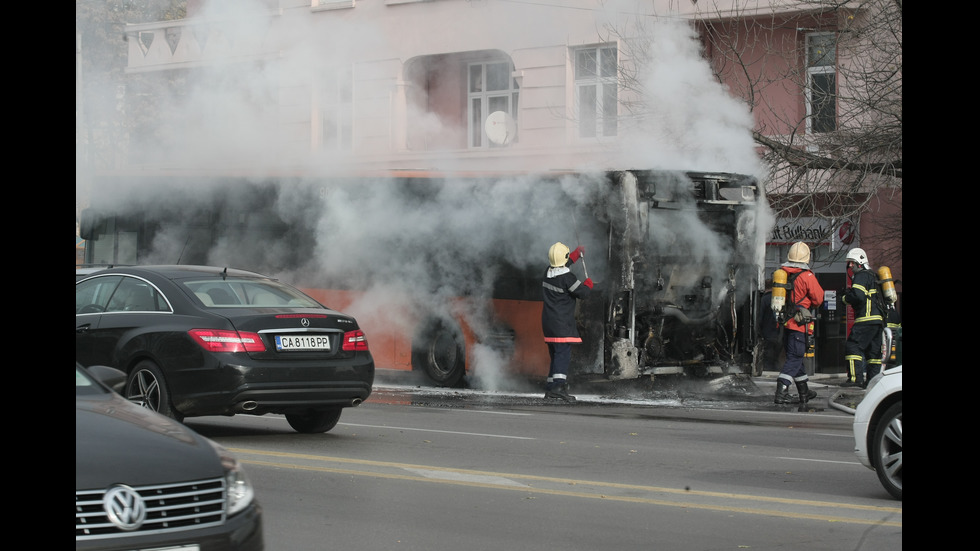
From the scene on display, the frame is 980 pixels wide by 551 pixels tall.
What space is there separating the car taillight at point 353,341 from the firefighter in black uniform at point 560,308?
459 centimetres

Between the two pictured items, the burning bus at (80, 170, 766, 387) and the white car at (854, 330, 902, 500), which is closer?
the white car at (854, 330, 902, 500)

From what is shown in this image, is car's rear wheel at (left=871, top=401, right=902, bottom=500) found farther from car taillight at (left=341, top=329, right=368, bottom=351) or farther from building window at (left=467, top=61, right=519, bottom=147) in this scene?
building window at (left=467, top=61, right=519, bottom=147)

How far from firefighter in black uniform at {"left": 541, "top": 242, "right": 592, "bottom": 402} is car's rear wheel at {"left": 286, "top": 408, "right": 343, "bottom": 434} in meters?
4.36

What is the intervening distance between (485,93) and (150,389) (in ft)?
58.6

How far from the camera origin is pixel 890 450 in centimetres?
796

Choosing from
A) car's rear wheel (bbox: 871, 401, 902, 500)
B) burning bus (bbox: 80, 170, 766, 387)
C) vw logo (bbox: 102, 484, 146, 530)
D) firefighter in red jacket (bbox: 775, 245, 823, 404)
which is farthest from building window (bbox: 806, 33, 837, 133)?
vw logo (bbox: 102, 484, 146, 530)

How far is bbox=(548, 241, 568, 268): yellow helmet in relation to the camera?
14.9 m

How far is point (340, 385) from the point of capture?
10281mm

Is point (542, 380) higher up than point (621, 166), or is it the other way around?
point (621, 166)

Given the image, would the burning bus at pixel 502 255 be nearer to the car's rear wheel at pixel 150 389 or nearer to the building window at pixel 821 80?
the building window at pixel 821 80
